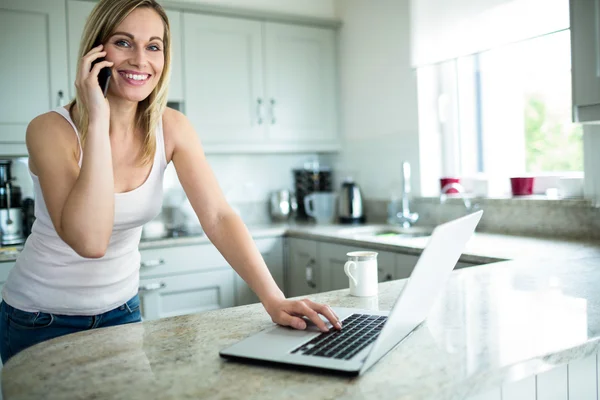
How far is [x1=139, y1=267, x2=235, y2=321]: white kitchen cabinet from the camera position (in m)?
2.75

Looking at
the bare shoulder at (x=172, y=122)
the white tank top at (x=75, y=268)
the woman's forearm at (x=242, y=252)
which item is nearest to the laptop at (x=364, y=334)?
the woman's forearm at (x=242, y=252)

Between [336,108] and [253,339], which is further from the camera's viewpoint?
[336,108]

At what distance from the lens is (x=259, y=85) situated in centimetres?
335

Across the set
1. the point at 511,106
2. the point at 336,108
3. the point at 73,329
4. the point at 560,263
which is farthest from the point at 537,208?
the point at 73,329

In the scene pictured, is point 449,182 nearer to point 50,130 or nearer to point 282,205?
point 282,205

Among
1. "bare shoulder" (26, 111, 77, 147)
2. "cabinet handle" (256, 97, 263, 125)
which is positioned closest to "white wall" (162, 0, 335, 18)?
"cabinet handle" (256, 97, 263, 125)

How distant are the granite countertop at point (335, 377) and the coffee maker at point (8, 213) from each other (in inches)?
75.7

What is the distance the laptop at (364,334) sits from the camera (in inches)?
33.1

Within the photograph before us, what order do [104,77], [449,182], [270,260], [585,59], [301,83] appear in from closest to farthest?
[104,77]
[585,59]
[449,182]
[270,260]
[301,83]

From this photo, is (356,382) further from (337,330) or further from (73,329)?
(73,329)

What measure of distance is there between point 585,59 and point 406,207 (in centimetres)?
155

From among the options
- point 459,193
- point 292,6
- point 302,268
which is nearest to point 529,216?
point 459,193

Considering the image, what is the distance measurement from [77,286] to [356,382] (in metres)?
0.82

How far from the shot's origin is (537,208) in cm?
250
